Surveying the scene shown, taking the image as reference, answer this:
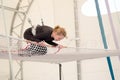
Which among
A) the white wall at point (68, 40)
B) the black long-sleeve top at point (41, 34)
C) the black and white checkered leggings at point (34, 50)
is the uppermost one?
the white wall at point (68, 40)

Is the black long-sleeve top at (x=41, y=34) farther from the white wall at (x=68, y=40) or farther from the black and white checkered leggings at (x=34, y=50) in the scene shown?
the white wall at (x=68, y=40)

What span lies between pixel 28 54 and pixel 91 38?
203 cm

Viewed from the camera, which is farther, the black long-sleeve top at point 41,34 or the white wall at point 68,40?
A: the white wall at point 68,40

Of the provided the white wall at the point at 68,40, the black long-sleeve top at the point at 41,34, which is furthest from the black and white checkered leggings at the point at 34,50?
the white wall at the point at 68,40

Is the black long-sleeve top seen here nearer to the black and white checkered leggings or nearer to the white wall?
the black and white checkered leggings

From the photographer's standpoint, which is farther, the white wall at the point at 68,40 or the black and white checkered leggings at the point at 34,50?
the white wall at the point at 68,40

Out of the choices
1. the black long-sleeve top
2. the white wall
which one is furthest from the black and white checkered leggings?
the white wall

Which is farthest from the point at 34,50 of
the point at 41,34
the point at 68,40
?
the point at 68,40

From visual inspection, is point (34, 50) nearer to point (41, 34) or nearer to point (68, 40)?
point (41, 34)

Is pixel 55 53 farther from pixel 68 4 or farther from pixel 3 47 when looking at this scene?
pixel 68 4

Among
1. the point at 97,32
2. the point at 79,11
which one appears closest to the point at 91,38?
the point at 97,32

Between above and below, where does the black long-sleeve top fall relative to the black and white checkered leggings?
above

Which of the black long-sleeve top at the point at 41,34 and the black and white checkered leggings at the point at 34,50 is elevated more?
the black long-sleeve top at the point at 41,34

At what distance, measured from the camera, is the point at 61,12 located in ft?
14.8
